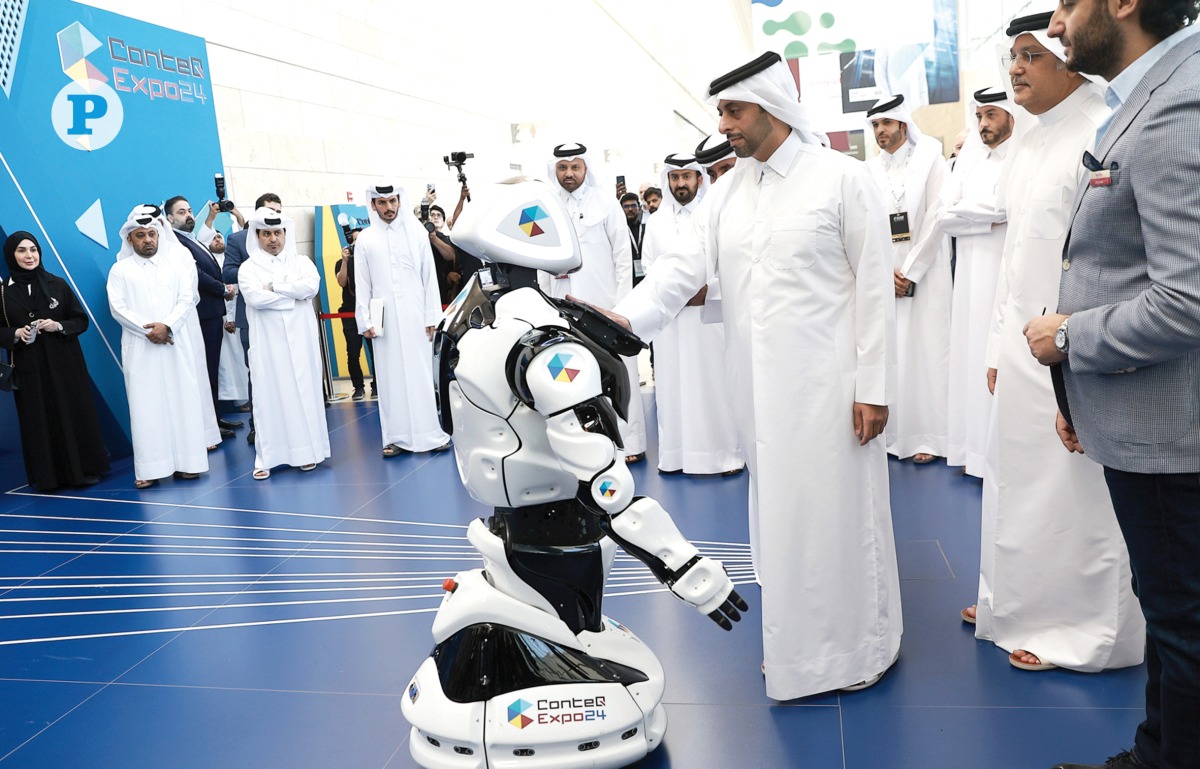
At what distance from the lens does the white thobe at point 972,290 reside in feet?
14.8

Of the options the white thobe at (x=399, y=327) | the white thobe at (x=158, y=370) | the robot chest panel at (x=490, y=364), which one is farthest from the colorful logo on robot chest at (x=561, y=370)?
the white thobe at (x=158, y=370)

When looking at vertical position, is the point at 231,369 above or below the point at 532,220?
below

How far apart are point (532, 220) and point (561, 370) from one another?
47 centimetres

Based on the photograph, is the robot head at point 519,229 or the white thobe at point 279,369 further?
the white thobe at point 279,369

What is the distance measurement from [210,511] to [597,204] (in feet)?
10.1

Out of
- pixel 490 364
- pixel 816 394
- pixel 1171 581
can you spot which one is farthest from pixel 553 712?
pixel 1171 581

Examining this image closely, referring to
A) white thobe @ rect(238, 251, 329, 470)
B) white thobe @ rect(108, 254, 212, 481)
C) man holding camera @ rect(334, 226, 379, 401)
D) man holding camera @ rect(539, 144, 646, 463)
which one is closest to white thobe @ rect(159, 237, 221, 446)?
white thobe @ rect(108, 254, 212, 481)

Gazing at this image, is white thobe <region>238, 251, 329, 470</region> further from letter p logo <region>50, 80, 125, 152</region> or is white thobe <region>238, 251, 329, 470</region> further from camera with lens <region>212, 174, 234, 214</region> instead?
letter p logo <region>50, 80, 125, 152</region>

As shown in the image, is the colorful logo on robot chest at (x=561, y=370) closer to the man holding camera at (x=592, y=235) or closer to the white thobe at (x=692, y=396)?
the white thobe at (x=692, y=396)

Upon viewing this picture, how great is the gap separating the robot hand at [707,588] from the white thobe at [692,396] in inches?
133

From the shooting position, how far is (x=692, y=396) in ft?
18.5

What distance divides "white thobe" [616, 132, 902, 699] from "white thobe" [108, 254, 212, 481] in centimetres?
488

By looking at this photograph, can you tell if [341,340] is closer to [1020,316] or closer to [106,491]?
[106,491]

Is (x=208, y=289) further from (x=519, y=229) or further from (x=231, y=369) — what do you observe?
(x=519, y=229)
